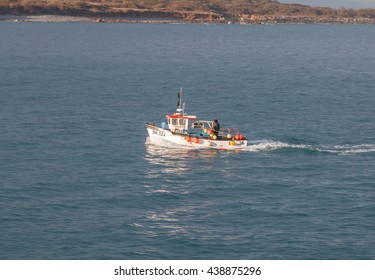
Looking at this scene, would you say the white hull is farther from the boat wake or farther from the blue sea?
the boat wake

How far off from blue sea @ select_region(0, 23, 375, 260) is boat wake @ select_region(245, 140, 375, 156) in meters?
0.16

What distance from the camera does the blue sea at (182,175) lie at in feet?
169

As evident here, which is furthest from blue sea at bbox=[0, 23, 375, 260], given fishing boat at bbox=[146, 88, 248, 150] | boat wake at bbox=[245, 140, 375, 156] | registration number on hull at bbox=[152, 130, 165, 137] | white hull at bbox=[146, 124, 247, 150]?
registration number on hull at bbox=[152, 130, 165, 137]

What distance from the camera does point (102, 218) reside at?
55406 millimetres

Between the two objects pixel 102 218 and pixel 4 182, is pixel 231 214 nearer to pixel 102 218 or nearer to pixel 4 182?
pixel 102 218

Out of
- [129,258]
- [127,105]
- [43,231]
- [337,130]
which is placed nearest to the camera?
[129,258]

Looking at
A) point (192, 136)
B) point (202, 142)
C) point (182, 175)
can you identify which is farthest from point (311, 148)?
point (182, 175)

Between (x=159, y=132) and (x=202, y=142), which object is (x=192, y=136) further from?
(x=159, y=132)

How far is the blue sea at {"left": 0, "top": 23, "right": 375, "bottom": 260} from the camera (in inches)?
2024

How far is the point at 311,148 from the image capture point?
76.1m

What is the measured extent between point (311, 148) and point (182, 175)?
1575cm

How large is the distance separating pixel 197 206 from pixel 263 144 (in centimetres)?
2013

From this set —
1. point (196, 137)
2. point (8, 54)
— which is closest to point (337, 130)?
point (196, 137)

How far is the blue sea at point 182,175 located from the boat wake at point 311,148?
16 centimetres
